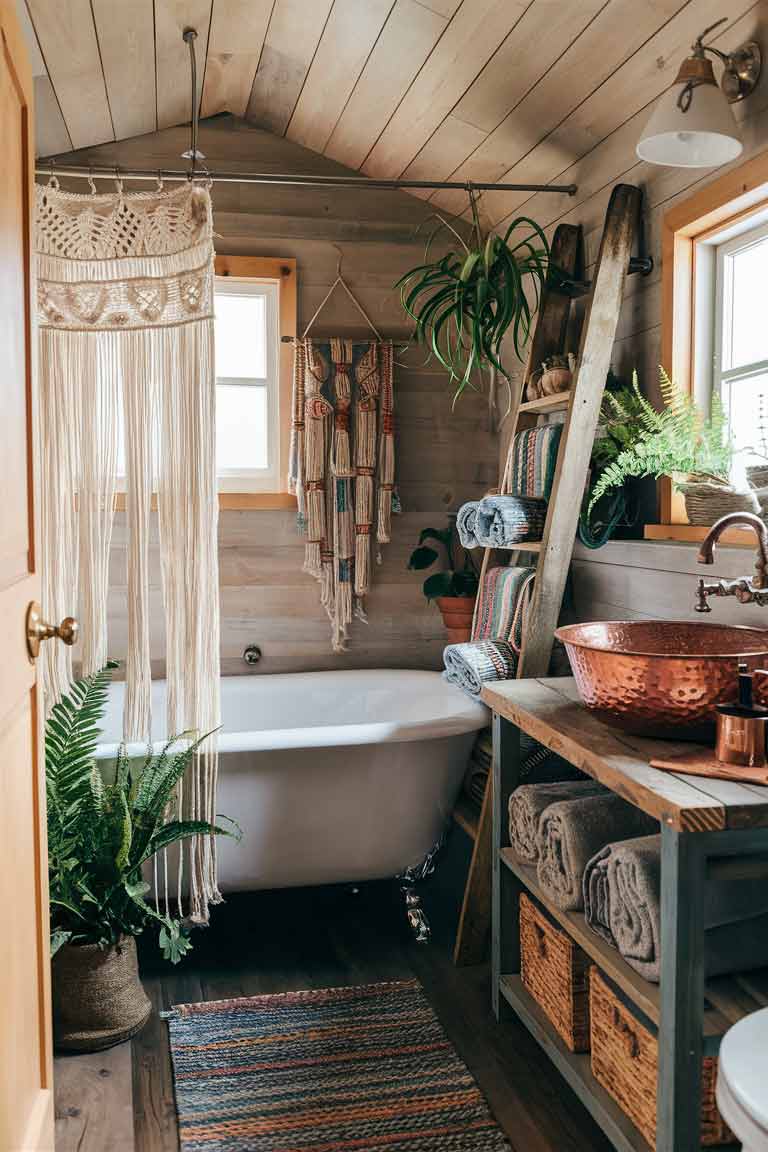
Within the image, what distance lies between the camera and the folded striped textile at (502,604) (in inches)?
114

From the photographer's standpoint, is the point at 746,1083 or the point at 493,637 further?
the point at 493,637

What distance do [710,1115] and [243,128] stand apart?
3.30 meters

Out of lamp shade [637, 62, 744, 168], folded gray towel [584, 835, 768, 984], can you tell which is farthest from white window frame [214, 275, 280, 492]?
folded gray towel [584, 835, 768, 984]

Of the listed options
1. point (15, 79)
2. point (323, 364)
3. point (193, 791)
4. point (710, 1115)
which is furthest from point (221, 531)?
point (710, 1115)

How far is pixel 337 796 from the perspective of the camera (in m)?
2.72

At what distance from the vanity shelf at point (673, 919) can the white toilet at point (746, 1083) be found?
26 centimetres

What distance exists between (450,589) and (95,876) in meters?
1.72

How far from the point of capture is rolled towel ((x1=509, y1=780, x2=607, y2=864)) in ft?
7.09

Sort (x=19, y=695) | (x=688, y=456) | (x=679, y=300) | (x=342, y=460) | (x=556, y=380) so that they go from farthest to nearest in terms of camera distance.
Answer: (x=342, y=460) < (x=556, y=380) < (x=679, y=300) < (x=688, y=456) < (x=19, y=695)

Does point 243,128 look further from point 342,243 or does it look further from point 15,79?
point 15,79

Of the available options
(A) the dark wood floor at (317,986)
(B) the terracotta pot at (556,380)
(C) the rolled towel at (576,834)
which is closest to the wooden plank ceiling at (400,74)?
(B) the terracotta pot at (556,380)

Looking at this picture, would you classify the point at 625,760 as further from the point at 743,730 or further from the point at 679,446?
the point at 679,446

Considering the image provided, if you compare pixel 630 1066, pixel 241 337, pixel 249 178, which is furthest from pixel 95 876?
pixel 241 337

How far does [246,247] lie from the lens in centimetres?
356
